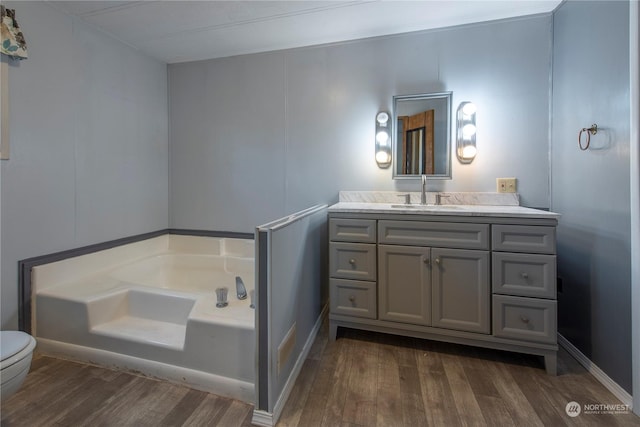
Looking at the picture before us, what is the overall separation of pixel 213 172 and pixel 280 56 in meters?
1.22

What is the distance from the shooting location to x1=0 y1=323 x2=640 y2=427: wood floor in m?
1.27

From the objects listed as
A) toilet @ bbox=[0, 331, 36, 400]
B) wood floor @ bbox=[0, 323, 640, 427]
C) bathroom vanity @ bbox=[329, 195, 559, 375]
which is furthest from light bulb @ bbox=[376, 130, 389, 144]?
toilet @ bbox=[0, 331, 36, 400]

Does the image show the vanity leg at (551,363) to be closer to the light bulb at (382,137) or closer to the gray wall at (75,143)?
the light bulb at (382,137)

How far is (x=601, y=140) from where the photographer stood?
1.51 m

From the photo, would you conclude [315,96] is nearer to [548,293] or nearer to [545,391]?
[548,293]

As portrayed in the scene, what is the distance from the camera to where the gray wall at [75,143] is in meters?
1.73

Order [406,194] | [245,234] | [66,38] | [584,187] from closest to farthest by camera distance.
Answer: [584,187] < [66,38] < [406,194] < [245,234]

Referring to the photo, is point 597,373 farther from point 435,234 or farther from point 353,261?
point 353,261

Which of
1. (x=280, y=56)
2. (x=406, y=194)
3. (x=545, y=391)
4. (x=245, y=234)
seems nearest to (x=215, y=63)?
(x=280, y=56)

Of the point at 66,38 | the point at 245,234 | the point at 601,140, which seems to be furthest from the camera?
the point at 245,234

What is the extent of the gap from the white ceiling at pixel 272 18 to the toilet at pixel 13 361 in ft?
6.78

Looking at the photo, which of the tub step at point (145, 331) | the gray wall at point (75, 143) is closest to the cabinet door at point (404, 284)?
the tub step at point (145, 331)

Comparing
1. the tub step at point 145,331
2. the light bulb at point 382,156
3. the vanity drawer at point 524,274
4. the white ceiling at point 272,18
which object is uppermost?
the white ceiling at point 272,18

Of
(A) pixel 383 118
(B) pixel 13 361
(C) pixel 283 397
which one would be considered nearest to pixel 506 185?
(A) pixel 383 118
